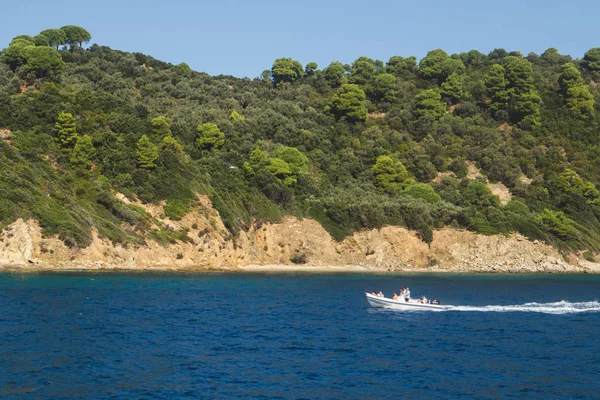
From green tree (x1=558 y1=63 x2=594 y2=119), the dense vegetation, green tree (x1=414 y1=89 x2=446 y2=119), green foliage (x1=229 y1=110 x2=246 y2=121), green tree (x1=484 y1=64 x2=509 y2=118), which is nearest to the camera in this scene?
the dense vegetation

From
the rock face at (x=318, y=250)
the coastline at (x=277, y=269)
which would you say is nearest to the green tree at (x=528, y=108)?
the rock face at (x=318, y=250)

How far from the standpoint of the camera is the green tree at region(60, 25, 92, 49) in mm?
168375

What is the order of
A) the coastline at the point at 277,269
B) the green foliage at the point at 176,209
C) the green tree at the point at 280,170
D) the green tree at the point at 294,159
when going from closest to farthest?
the coastline at the point at 277,269
the green foliage at the point at 176,209
the green tree at the point at 280,170
the green tree at the point at 294,159

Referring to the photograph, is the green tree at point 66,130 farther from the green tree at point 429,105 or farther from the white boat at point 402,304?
the green tree at point 429,105

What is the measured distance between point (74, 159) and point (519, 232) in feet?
237

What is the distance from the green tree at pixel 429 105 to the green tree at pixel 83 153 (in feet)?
257

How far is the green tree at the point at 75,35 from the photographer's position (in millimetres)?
168375

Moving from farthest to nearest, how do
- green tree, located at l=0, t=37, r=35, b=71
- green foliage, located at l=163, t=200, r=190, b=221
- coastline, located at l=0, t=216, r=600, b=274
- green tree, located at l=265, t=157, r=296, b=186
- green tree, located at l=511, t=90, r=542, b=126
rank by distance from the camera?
green tree, located at l=511, t=90, r=542, b=126, green tree, located at l=0, t=37, r=35, b=71, green tree, located at l=265, t=157, r=296, b=186, green foliage, located at l=163, t=200, r=190, b=221, coastline, located at l=0, t=216, r=600, b=274

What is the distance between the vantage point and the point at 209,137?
12444 cm

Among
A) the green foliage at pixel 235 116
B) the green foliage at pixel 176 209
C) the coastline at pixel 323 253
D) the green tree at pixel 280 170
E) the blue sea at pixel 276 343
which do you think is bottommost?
the blue sea at pixel 276 343

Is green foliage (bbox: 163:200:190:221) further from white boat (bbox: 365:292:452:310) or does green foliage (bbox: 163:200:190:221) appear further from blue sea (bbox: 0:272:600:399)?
white boat (bbox: 365:292:452:310)

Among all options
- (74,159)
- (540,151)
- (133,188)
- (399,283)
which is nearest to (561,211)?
(540,151)

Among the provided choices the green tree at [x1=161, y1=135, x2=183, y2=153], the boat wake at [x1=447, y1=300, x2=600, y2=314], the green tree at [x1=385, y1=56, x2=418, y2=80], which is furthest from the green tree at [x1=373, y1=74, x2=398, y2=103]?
the boat wake at [x1=447, y1=300, x2=600, y2=314]

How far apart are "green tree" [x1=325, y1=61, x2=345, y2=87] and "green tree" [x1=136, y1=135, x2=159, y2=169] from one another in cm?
8301
